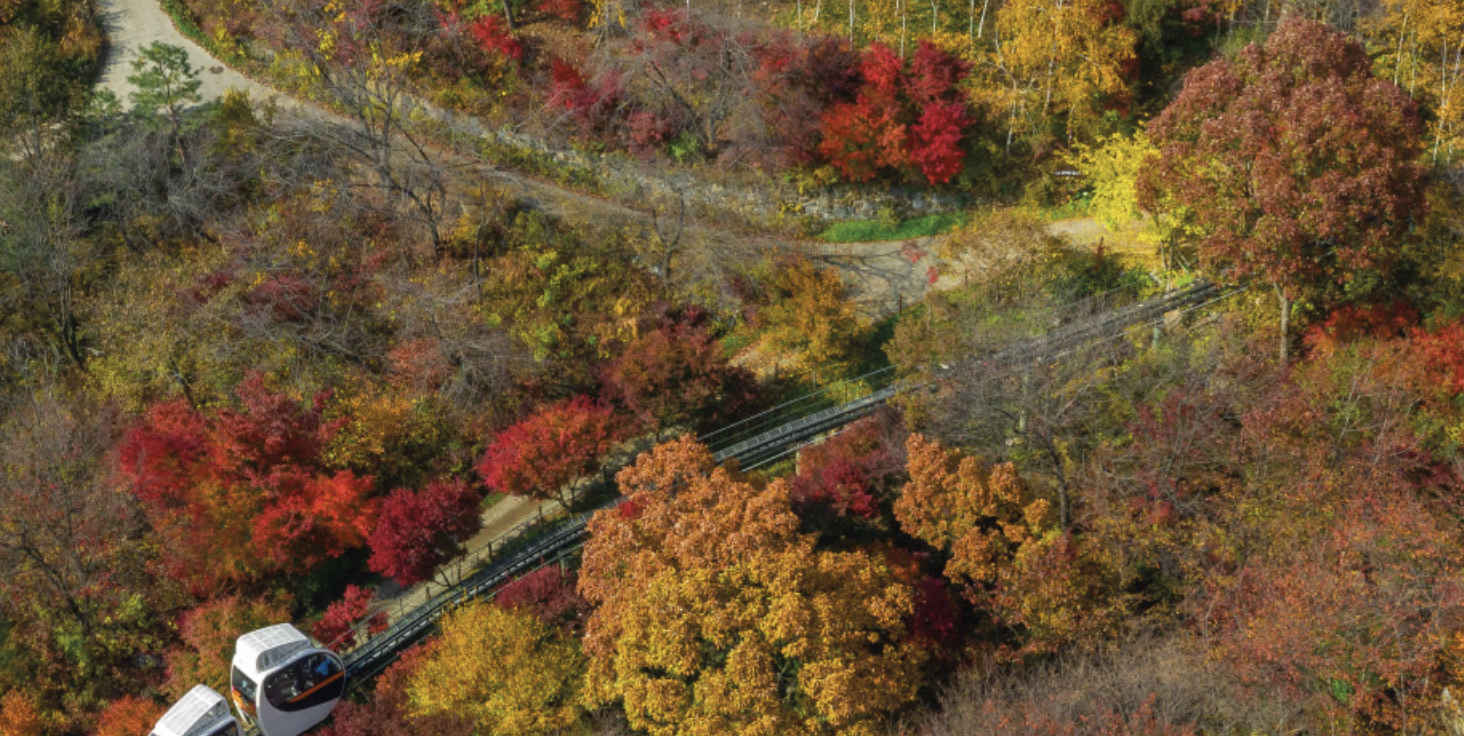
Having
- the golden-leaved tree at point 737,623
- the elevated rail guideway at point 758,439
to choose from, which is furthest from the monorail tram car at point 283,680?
the golden-leaved tree at point 737,623

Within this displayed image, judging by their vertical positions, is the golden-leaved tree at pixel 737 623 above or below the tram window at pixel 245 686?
above

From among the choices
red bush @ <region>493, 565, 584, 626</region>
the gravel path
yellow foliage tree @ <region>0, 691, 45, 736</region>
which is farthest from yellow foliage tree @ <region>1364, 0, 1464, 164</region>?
yellow foliage tree @ <region>0, 691, 45, 736</region>

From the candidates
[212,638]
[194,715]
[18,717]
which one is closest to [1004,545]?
[194,715]

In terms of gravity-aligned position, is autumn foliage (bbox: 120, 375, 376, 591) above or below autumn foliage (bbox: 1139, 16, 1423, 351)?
below

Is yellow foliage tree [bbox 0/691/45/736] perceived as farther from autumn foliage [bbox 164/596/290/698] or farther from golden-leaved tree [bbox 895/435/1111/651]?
golden-leaved tree [bbox 895/435/1111/651]

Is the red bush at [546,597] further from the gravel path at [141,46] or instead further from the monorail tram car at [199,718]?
the gravel path at [141,46]

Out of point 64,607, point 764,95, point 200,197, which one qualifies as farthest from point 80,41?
point 764,95
